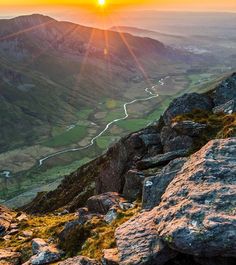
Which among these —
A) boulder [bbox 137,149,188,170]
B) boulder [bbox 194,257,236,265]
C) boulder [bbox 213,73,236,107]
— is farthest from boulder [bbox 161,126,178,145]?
boulder [bbox 194,257,236,265]

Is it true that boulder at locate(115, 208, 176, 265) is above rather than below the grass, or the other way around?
above

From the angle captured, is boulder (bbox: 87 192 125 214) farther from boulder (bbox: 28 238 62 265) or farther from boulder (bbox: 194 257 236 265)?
boulder (bbox: 194 257 236 265)

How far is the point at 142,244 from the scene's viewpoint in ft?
75.5

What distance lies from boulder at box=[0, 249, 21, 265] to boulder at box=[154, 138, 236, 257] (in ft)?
47.7

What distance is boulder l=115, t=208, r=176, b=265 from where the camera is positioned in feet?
72.1

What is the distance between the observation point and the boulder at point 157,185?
29.9m

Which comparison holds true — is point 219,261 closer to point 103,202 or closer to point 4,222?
point 103,202

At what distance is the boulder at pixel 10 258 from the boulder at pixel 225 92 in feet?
109

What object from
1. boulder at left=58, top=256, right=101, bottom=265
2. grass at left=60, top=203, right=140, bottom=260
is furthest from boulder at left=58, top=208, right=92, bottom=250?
boulder at left=58, top=256, right=101, bottom=265

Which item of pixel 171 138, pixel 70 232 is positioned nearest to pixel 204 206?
pixel 70 232

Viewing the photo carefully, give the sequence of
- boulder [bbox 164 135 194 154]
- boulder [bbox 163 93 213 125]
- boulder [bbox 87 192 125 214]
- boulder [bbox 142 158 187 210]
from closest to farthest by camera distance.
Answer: boulder [bbox 142 158 187 210] → boulder [bbox 87 192 125 214] → boulder [bbox 164 135 194 154] → boulder [bbox 163 93 213 125]

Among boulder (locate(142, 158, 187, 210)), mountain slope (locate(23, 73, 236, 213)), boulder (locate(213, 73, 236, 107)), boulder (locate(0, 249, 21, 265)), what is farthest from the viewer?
boulder (locate(213, 73, 236, 107))

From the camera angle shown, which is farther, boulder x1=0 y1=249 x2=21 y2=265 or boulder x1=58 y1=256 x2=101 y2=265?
boulder x1=0 y1=249 x2=21 y2=265

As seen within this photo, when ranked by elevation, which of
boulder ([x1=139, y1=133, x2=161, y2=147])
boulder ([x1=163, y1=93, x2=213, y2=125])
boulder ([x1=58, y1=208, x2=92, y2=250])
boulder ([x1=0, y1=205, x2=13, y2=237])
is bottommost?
boulder ([x1=0, y1=205, x2=13, y2=237])
